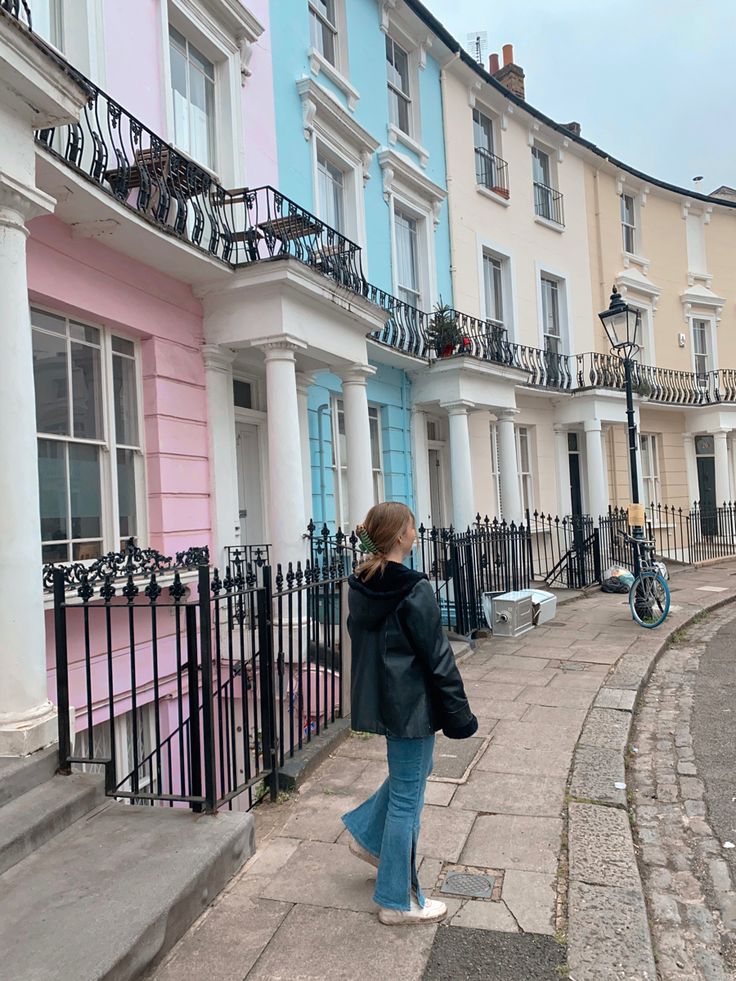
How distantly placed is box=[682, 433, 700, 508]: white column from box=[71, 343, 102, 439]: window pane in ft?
55.0

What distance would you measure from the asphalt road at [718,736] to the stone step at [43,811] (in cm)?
318

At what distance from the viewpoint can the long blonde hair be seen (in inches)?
112

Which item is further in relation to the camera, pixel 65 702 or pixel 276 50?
pixel 276 50

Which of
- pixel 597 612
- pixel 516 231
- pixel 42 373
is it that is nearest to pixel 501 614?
pixel 597 612

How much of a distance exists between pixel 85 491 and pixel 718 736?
5.51m

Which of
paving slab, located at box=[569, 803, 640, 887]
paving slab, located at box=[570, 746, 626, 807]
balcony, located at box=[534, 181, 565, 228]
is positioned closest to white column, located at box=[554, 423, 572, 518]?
balcony, located at box=[534, 181, 565, 228]

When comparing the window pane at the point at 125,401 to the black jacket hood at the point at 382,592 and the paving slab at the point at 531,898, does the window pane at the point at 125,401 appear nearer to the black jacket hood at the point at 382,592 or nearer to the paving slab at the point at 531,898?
the black jacket hood at the point at 382,592

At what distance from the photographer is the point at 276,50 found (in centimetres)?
898

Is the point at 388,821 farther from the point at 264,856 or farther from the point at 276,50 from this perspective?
the point at 276,50

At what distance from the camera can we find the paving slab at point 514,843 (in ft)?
10.9

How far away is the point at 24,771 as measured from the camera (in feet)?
11.5

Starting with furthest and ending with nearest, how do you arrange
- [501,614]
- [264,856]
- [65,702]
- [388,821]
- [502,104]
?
[502,104], [501,614], [65,702], [264,856], [388,821]

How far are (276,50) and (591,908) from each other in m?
9.79

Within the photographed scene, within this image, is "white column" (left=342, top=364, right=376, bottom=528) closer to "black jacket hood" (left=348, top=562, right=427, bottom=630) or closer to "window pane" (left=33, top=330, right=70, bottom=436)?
"window pane" (left=33, top=330, right=70, bottom=436)
